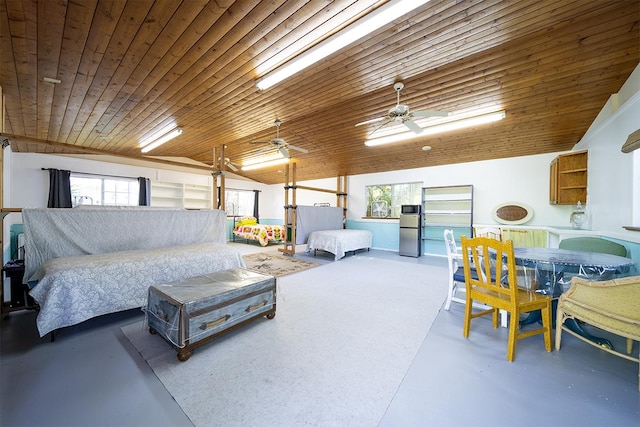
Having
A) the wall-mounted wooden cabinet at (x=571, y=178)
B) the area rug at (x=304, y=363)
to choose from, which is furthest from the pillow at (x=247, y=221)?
the wall-mounted wooden cabinet at (x=571, y=178)

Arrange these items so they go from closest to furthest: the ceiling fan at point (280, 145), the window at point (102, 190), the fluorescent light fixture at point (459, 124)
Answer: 1. the fluorescent light fixture at point (459, 124)
2. the ceiling fan at point (280, 145)
3. the window at point (102, 190)

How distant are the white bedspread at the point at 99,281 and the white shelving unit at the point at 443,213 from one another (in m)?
5.66

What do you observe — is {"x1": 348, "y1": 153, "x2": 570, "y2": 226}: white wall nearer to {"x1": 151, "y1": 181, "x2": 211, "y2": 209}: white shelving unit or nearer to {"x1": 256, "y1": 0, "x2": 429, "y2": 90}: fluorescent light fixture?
{"x1": 256, "y1": 0, "x2": 429, "y2": 90}: fluorescent light fixture

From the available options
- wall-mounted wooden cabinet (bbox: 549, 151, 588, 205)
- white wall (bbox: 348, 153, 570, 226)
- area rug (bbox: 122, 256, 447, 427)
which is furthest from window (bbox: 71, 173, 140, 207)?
wall-mounted wooden cabinet (bbox: 549, 151, 588, 205)

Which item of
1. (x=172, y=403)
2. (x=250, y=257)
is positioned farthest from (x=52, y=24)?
(x=250, y=257)

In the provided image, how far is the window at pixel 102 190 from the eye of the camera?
20.3ft

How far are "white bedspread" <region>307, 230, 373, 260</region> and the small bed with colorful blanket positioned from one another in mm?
2108

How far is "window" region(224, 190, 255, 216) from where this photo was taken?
363 inches

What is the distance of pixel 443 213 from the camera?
19.6 ft

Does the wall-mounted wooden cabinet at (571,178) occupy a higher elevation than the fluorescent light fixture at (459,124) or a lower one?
lower

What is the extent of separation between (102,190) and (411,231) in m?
8.74

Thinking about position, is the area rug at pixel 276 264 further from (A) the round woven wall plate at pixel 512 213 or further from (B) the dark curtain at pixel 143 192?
(A) the round woven wall plate at pixel 512 213

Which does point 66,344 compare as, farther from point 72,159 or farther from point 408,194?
point 408,194

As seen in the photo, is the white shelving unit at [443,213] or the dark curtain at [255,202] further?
the dark curtain at [255,202]
